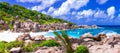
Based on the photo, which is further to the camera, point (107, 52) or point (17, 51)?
point (17, 51)

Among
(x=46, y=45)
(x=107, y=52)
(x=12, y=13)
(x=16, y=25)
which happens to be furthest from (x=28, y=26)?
(x=107, y=52)

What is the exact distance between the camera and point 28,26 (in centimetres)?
11094

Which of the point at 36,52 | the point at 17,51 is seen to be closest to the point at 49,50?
the point at 36,52

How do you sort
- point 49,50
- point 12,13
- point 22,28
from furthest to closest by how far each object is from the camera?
point 12,13 < point 22,28 < point 49,50

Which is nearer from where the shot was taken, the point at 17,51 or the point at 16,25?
the point at 17,51

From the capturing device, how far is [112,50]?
936 inches

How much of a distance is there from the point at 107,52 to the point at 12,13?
139474mm

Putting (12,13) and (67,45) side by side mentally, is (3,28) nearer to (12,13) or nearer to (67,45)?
(12,13)

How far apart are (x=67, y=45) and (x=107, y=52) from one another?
5012mm

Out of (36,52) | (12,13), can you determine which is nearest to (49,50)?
(36,52)

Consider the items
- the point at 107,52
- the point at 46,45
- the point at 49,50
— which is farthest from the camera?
the point at 46,45

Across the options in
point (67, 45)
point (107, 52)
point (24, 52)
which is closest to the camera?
point (67, 45)

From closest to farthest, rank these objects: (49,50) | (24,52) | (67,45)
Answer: (67,45) < (49,50) < (24,52)

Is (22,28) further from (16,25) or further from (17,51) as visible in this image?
(17,51)
